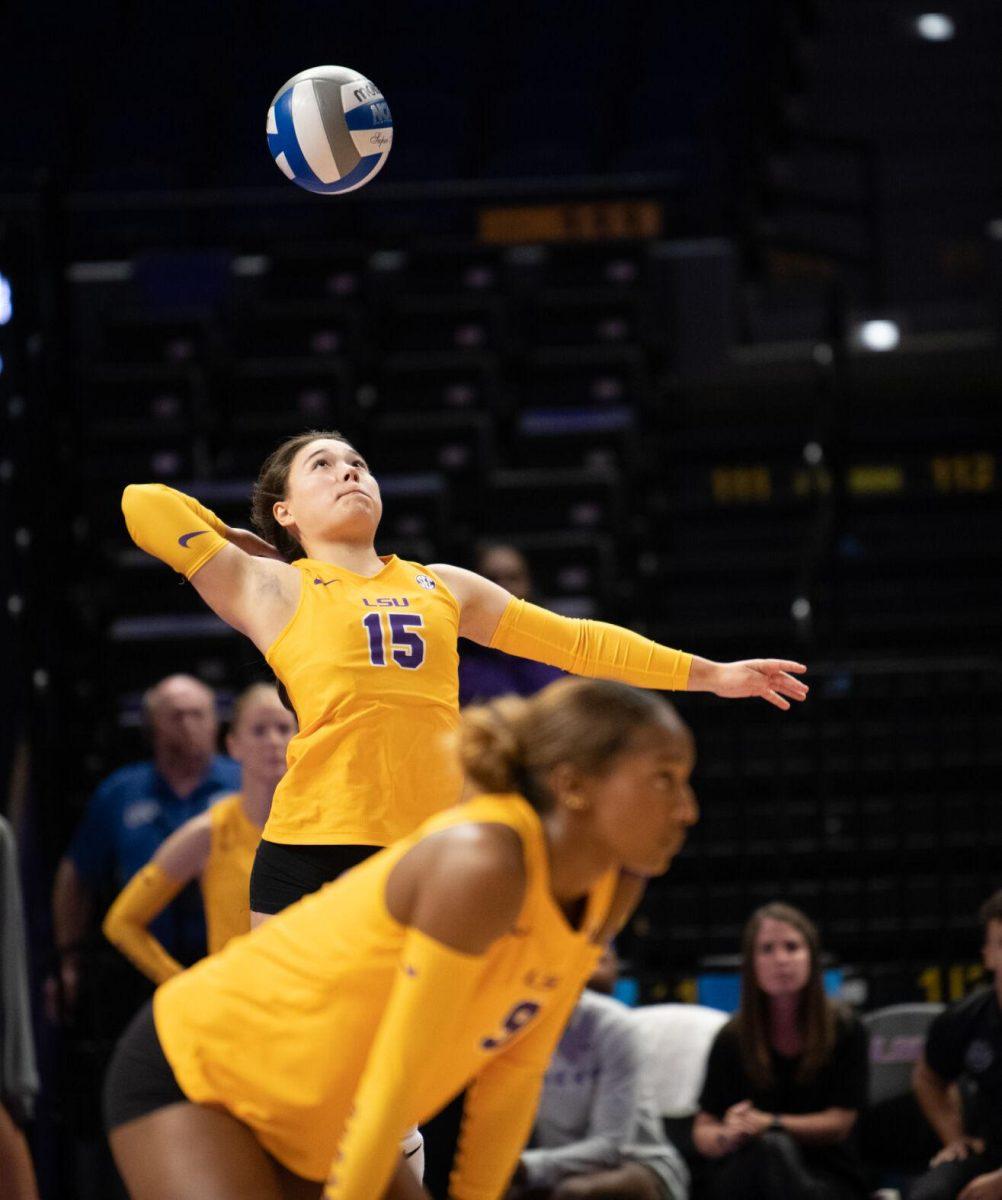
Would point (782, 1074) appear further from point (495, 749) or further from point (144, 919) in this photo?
point (495, 749)

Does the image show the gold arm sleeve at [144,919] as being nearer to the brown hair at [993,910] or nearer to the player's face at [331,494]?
the player's face at [331,494]

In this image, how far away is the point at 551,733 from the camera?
2.81 m

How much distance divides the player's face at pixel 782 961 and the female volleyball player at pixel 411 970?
10.9ft

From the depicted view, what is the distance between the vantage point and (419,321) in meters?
10.9

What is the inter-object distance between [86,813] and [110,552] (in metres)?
2.52

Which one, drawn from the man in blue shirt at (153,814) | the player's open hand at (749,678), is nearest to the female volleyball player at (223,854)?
the man in blue shirt at (153,814)

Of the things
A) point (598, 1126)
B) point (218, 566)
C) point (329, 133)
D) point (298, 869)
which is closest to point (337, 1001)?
point (298, 869)

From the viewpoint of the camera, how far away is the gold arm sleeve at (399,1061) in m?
2.65

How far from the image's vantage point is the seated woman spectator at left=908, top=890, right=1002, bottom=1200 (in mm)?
5922

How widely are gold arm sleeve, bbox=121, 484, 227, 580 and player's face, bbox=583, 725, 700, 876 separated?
5.59ft

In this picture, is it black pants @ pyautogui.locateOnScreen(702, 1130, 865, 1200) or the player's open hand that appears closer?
the player's open hand

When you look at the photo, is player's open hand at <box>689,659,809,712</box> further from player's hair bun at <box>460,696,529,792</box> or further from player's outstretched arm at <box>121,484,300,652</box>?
player's hair bun at <box>460,696,529,792</box>

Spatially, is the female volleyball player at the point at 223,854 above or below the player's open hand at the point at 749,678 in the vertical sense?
below

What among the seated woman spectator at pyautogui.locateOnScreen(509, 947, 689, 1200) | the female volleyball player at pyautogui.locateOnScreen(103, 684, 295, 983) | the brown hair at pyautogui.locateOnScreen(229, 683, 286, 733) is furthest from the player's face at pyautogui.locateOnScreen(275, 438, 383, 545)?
the seated woman spectator at pyautogui.locateOnScreen(509, 947, 689, 1200)
